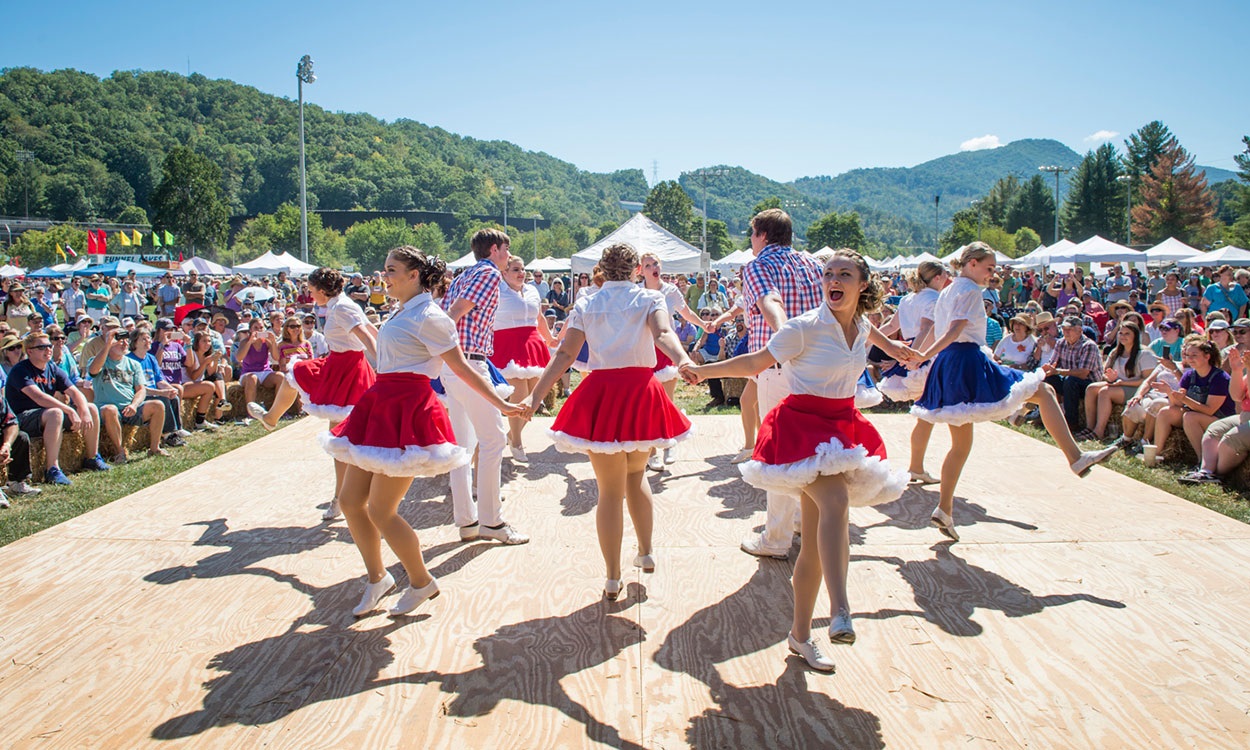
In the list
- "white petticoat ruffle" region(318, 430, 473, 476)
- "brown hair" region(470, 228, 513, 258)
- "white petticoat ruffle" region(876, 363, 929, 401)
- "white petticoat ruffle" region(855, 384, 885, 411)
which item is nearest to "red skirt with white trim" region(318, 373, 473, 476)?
"white petticoat ruffle" region(318, 430, 473, 476)

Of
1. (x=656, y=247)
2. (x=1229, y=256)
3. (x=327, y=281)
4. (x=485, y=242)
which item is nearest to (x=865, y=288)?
(x=485, y=242)

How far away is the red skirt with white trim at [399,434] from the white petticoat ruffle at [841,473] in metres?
1.46

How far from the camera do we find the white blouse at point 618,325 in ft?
13.4

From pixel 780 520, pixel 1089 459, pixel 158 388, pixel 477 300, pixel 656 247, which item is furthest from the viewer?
pixel 656 247

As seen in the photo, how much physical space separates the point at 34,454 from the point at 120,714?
527 centimetres

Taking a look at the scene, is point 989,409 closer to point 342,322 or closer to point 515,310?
point 515,310

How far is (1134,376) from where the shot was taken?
29.1 feet

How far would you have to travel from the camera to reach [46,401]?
23.9 ft

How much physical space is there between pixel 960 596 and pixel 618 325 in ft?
7.73

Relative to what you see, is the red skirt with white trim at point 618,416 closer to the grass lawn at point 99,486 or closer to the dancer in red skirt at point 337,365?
the dancer in red skirt at point 337,365

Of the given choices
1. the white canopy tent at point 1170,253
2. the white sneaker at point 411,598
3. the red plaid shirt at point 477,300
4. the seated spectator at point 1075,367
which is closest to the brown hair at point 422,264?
the red plaid shirt at point 477,300

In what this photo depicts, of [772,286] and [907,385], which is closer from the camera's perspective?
[772,286]

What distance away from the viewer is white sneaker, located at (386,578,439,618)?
401cm

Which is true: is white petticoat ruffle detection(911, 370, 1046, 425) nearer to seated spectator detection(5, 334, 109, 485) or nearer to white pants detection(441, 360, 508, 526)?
white pants detection(441, 360, 508, 526)
